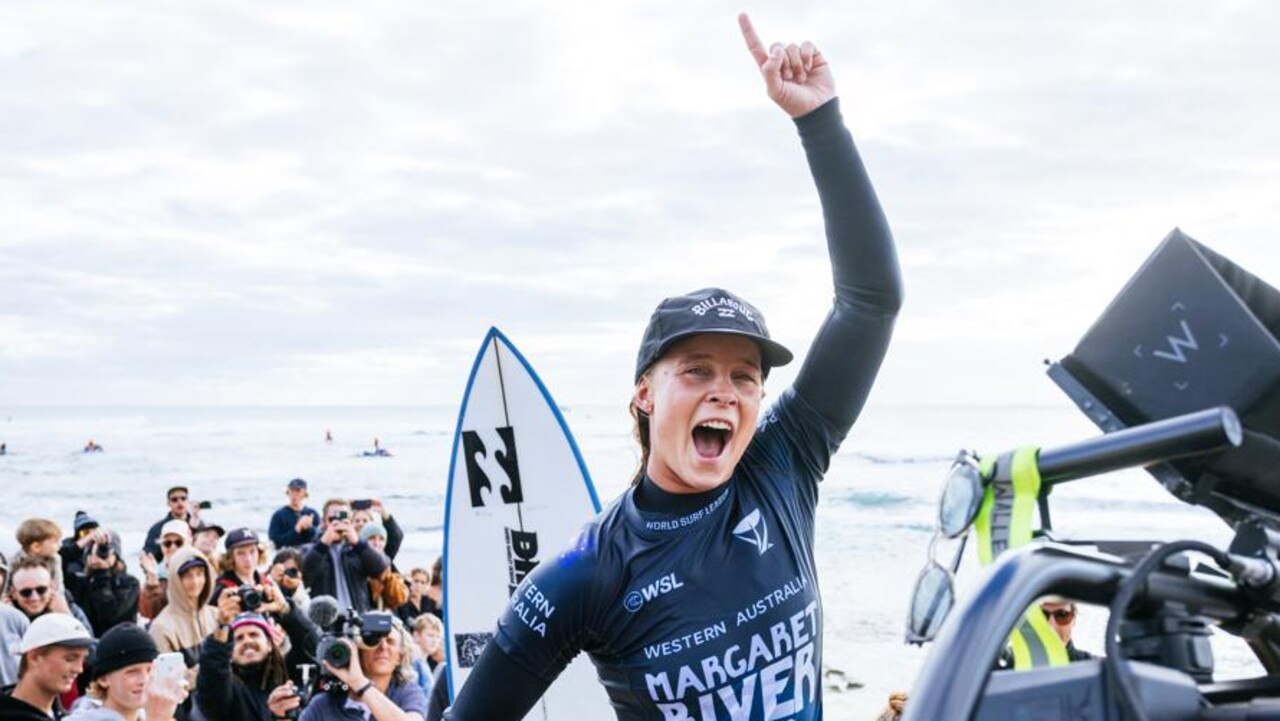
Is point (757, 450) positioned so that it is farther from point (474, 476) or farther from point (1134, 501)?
point (1134, 501)

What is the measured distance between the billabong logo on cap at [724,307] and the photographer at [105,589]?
25.7 ft

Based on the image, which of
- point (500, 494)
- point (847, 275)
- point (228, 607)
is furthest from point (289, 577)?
point (847, 275)

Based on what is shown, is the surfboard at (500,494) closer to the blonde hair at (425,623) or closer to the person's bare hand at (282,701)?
the person's bare hand at (282,701)

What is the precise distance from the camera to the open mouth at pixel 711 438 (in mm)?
2150

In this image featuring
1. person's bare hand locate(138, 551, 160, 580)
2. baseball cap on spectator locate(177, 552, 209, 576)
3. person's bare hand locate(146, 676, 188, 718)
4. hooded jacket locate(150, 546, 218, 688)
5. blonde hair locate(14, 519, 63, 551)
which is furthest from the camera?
person's bare hand locate(138, 551, 160, 580)

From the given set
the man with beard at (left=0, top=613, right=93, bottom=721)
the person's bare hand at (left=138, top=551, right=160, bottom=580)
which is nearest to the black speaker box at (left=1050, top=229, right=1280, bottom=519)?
the man with beard at (left=0, top=613, right=93, bottom=721)

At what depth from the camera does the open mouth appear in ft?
7.06

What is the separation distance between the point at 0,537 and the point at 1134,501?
88.6 ft

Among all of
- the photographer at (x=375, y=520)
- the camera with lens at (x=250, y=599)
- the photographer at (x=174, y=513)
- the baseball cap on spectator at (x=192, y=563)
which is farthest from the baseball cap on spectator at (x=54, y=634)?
the photographer at (x=174, y=513)

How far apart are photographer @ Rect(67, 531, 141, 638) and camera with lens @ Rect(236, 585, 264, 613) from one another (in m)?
2.59

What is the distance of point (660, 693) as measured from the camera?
2.03 meters

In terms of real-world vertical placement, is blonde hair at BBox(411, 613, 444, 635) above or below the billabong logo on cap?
below

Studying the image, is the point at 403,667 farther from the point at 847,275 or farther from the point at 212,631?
the point at 847,275

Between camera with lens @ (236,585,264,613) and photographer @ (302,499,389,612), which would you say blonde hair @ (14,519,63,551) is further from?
photographer @ (302,499,389,612)
